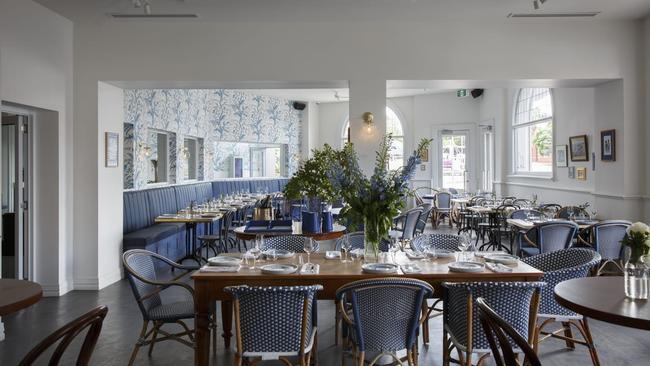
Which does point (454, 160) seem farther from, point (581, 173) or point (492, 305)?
point (492, 305)

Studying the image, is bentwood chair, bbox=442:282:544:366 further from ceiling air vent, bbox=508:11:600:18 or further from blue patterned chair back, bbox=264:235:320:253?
ceiling air vent, bbox=508:11:600:18

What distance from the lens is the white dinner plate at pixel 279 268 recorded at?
3.07 meters

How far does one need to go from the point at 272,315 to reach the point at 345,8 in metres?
4.10

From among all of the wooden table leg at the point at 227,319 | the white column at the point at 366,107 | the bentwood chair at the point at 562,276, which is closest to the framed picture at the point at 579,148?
the white column at the point at 366,107

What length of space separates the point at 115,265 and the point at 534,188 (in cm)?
786

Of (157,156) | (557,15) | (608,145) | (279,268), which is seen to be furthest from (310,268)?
(157,156)

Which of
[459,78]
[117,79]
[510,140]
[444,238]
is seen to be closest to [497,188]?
[510,140]

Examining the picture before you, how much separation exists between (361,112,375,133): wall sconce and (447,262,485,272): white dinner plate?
3.11 meters

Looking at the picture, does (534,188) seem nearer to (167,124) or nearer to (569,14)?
(569,14)

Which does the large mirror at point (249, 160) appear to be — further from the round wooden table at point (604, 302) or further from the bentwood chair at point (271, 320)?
the round wooden table at point (604, 302)

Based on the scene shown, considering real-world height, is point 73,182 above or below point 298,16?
below

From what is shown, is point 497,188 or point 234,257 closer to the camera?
point 234,257

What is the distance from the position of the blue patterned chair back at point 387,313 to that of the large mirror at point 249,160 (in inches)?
380

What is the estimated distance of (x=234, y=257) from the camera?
12.0 feet
